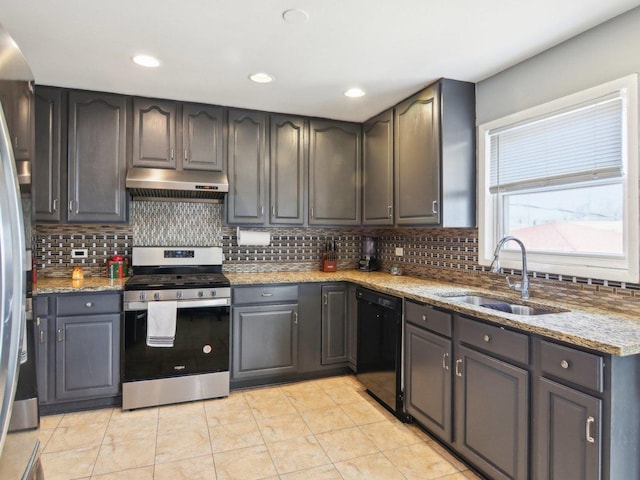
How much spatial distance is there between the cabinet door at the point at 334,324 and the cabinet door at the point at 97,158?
176 centimetres

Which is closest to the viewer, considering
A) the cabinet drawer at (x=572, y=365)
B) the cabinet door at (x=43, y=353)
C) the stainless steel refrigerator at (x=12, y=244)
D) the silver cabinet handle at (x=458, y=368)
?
the stainless steel refrigerator at (x=12, y=244)

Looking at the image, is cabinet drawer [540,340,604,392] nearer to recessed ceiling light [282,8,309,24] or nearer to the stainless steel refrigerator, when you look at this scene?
the stainless steel refrigerator

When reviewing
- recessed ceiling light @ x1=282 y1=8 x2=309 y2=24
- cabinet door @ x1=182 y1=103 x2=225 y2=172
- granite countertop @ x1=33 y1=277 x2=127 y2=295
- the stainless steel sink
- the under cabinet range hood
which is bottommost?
the stainless steel sink

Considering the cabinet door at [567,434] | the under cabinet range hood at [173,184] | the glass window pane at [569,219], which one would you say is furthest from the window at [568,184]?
the under cabinet range hood at [173,184]

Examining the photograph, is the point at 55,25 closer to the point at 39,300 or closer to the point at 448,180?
the point at 39,300

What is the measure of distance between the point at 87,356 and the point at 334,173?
245 cm

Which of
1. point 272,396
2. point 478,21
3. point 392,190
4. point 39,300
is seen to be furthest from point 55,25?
point 272,396

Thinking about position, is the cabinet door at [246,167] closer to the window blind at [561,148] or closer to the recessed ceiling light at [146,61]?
the recessed ceiling light at [146,61]

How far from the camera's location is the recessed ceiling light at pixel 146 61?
7.95ft

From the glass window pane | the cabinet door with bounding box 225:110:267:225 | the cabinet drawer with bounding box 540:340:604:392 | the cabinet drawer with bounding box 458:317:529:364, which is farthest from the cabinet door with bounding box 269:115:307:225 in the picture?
the cabinet drawer with bounding box 540:340:604:392

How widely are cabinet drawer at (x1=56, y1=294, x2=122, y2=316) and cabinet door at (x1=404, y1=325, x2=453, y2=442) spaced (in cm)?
204

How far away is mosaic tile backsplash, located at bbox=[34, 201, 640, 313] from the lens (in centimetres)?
301

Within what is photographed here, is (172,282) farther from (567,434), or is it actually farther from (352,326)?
(567,434)

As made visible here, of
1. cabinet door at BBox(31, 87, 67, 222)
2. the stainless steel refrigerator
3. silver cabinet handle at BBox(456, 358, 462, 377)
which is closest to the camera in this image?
the stainless steel refrigerator
